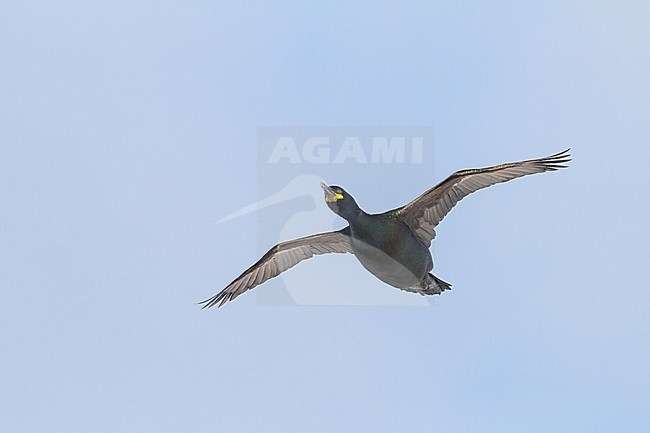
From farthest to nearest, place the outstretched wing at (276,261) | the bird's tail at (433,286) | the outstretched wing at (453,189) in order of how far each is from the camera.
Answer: the outstretched wing at (276,261) < the bird's tail at (433,286) < the outstretched wing at (453,189)

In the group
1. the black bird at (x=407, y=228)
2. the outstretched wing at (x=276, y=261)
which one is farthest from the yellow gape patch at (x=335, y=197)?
the outstretched wing at (x=276, y=261)

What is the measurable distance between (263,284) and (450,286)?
3.93m

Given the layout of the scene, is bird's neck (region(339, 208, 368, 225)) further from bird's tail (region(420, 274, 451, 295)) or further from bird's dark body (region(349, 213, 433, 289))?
bird's tail (region(420, 274, 451, 295))

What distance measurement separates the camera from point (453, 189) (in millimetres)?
20344

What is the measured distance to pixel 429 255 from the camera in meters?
20.6

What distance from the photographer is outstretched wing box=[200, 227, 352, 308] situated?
21.8 metres

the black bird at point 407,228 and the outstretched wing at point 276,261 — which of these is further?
the outstretched wing at point 276,261

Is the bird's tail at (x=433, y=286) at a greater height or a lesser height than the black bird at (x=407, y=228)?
lesser

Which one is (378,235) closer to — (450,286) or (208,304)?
(450,286)

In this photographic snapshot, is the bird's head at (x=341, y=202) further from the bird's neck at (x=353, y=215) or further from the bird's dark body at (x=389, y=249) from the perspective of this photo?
the bird's dark body at (x=389, y=249)

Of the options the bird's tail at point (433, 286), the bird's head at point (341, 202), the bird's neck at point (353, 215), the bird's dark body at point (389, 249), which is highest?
the bird's head at point (341, 202)

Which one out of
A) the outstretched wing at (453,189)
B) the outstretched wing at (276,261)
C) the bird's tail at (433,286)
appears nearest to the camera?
the outstretched wing at (453,189)

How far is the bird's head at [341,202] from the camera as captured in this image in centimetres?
1955

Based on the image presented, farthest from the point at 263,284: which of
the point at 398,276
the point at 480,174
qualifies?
the point at 480,174
